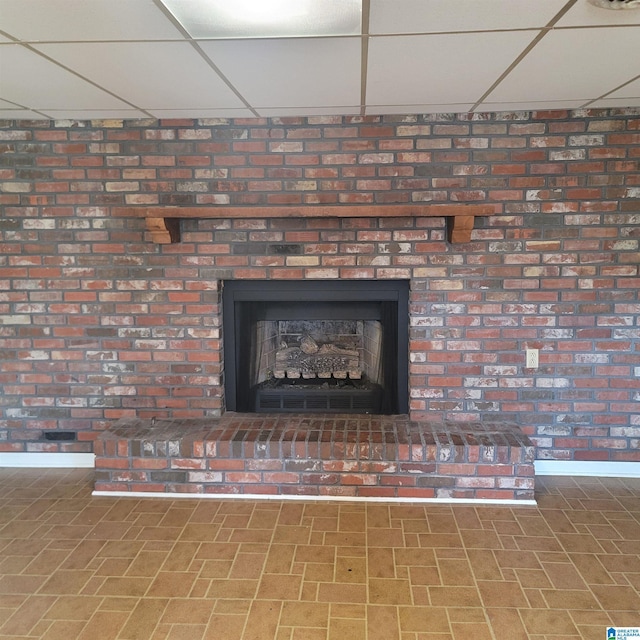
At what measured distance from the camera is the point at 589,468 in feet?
9.21

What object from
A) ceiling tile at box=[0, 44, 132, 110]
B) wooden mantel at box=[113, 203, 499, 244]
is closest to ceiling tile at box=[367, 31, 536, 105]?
wooden mantel at box=[113, 203, 499, 244]

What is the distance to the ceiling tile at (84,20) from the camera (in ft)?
4.79

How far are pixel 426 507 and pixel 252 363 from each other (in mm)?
1417

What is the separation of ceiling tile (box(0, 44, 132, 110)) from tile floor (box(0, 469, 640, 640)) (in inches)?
82.0

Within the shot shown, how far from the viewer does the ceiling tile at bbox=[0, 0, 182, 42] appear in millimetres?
1459

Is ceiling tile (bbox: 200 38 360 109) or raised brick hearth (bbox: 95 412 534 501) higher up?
ceiling tile (bbox: 200 38 360 109)

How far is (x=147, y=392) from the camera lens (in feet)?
9.58

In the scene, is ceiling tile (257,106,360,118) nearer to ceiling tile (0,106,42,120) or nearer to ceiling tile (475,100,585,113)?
ceiling tile (475,100,585,113)

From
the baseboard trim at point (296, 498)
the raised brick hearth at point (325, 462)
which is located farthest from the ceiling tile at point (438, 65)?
the baseboard trim at point (296, 498)

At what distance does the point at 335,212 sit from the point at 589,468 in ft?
6.85

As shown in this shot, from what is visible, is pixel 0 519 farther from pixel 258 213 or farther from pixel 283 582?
pixel 258 213

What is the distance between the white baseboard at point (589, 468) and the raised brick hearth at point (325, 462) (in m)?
0.35

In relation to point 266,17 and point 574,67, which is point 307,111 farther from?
point 574,67

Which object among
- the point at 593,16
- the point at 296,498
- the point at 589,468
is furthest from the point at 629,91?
the point at 296,498
